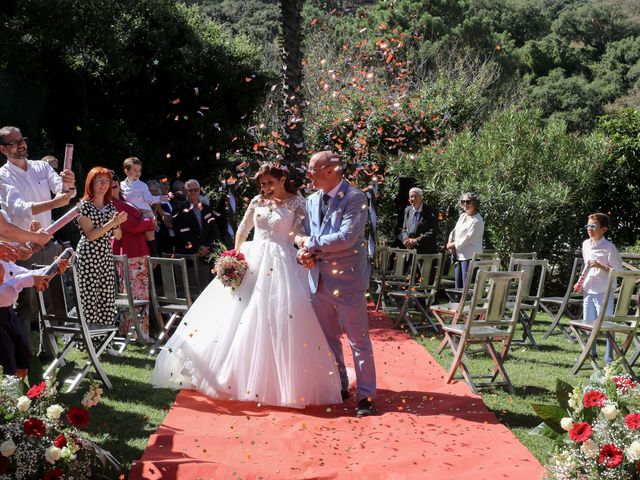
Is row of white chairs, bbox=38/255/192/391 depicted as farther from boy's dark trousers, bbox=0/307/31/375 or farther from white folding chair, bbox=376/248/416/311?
white folding chair, bbox=376/248/416/311

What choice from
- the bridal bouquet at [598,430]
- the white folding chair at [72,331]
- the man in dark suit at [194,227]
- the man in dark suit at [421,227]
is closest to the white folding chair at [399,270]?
the man in dark suit at [421,227]

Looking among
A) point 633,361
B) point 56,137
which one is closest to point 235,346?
point 633,361

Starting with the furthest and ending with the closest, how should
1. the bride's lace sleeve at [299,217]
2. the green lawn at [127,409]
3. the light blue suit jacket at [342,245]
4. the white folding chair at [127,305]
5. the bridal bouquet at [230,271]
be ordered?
Result: the white folding chair at [127,305]
the bride's lace sleeve at [299,217]
the bridal bouquet at [230,271]
the light blue suit jacket at [342,245]
the green lawn at [127,409]

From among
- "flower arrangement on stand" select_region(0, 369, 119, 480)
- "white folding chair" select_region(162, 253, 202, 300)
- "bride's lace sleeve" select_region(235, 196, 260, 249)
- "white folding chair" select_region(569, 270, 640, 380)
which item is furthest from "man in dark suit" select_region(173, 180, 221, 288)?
"flower arrangement on stand" select_region(0, 369, 119, 480)

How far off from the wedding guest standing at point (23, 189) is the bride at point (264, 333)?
1.38 metres

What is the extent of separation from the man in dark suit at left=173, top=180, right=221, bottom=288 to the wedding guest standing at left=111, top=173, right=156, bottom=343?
1.56 metres

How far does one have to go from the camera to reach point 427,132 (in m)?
16.7

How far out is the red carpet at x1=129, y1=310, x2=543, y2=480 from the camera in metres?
4.90

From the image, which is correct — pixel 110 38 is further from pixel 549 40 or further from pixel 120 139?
pixel 549 40

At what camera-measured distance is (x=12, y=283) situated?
4926mm

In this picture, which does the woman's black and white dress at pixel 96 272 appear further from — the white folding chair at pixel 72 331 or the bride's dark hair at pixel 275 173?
the bride's dark hair at pixel 275 173

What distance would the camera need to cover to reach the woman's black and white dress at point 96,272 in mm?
7930

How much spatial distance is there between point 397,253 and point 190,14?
1135 cm

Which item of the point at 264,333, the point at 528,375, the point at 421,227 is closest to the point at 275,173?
the point at 264,333
